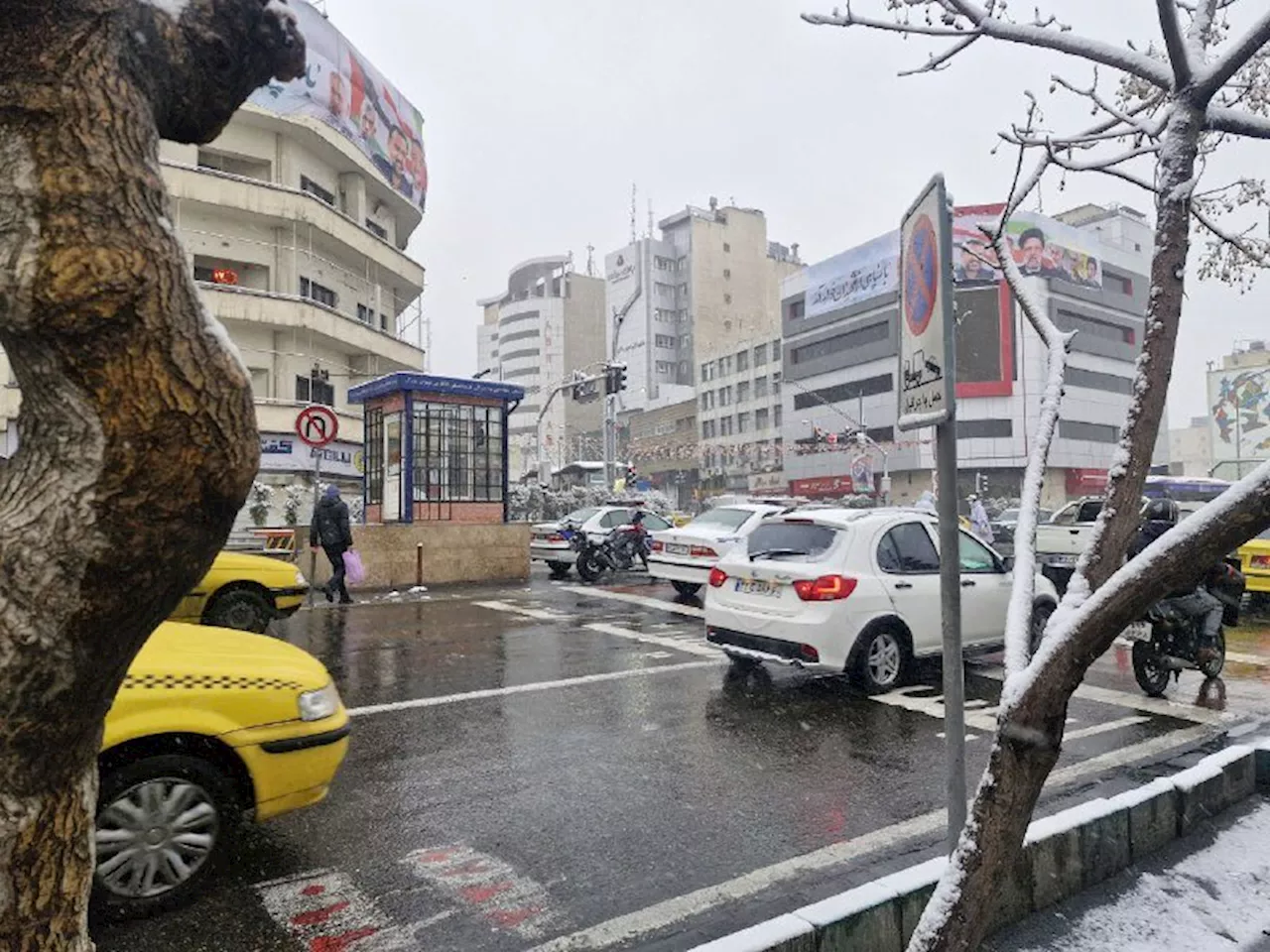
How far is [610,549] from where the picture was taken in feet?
58.9

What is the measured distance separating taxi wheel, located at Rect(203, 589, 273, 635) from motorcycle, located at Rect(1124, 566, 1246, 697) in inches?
339

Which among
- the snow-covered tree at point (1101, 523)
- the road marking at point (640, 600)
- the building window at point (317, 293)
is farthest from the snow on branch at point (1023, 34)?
the building window at point (317, 293)

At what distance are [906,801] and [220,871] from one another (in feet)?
11.9

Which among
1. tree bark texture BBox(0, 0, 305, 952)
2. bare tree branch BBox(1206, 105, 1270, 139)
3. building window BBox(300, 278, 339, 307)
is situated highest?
building window BBox(300, 278, 339, 307)

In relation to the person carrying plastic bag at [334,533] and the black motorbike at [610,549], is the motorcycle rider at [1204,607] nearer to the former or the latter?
the black motorbike at [610,549]

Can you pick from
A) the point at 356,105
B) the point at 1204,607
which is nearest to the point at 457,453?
the point at 1204,607

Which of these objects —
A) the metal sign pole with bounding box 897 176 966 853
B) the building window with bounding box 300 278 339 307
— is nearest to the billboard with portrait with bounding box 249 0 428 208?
the building window with bounding box 300 278 339 307

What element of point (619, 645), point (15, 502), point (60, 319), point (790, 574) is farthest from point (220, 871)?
point (619, 645)

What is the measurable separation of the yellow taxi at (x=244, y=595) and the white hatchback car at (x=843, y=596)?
4772 mm

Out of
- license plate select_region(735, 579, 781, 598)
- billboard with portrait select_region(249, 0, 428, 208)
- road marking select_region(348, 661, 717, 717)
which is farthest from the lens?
billboard with portrait select_region(249, 0, 428, 208)

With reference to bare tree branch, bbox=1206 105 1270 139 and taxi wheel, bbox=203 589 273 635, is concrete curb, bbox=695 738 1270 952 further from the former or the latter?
taxi wheel, bbox=203 589 273 635

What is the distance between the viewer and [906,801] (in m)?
5.10

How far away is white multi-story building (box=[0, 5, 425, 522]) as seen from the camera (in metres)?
29.6

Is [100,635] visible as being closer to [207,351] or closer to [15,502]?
[15,502]
